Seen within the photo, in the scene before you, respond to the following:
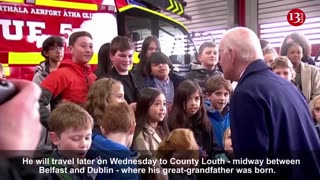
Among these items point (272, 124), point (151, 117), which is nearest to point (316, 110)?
point (151, 117)

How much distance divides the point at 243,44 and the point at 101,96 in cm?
61

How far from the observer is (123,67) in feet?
6.75

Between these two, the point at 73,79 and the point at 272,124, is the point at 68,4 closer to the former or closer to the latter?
the point at 73,79

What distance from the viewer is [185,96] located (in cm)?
200

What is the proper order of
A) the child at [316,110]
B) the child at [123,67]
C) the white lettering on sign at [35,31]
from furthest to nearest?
the white lettering on sign at [35,31]
the child at [316,110]
the child at [123,67]

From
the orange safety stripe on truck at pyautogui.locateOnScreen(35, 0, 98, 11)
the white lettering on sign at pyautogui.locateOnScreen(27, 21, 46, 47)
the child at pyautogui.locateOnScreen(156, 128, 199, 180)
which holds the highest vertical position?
the orange safety stripe on truck at pyautogui.locateOnScreen(35, 0, 98, 11)

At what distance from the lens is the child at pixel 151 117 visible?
5.72 feet

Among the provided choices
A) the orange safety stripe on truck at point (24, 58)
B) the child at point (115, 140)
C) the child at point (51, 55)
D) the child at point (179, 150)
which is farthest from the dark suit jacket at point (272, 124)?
the orange safety stripe on truck at point (24, 58)

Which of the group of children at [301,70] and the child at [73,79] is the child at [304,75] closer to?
the group of children at [301,70]

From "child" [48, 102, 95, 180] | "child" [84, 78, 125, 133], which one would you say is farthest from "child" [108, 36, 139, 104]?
"child" [48, 102, 95, 180]

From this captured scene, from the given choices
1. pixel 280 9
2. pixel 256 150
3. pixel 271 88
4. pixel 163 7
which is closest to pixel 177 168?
pixel 256 150

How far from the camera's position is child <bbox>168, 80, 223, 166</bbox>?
1926 millimetres

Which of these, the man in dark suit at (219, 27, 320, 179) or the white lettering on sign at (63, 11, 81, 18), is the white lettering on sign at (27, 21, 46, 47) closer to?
the white lettering on sign at (63, 11, 81, 18)

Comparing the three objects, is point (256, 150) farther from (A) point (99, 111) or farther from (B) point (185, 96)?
(B) point (185, 96)
